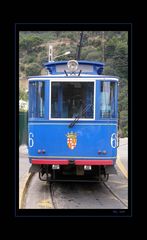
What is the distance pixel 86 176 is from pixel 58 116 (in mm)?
1616

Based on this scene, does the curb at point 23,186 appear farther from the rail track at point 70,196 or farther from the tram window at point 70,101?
the tram window at point 70,101

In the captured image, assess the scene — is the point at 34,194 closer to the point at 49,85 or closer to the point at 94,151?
the point at 94,151

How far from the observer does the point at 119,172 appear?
8414mm

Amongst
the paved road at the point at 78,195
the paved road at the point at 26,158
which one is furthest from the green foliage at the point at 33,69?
the paved road at the point at 78,195

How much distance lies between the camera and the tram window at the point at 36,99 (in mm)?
6527

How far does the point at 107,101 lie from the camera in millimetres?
6500

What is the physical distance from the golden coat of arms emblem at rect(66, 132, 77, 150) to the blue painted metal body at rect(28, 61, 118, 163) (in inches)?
1.3

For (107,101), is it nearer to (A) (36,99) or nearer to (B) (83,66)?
(B) (83,66)

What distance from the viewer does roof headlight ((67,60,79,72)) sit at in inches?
245

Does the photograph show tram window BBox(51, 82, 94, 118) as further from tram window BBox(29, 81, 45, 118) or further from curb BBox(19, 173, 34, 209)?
curb BBox(19, 173, 34, 209)

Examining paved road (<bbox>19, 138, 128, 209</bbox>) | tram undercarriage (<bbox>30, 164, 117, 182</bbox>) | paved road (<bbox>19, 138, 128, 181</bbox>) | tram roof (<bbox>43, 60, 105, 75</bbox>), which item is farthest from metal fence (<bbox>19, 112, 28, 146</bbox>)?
tram roof (<bbox>43, 60, 105, 75</bbox>)

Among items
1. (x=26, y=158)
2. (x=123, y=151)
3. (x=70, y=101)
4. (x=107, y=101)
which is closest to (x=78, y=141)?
(x=70, y=101)

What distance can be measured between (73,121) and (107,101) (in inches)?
24.4
